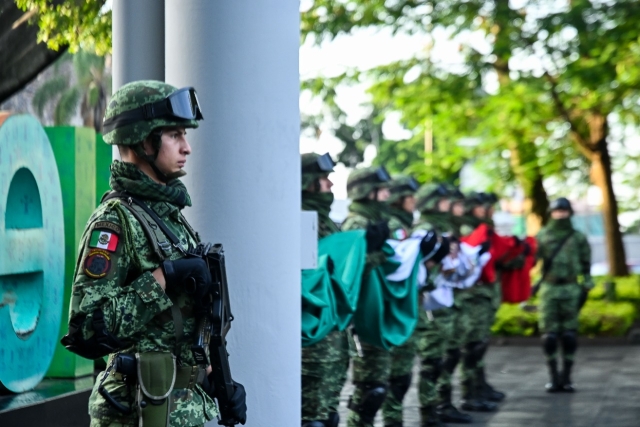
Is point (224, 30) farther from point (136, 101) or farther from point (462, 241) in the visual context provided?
point (462, 241)

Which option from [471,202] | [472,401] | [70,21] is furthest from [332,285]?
[471,202]

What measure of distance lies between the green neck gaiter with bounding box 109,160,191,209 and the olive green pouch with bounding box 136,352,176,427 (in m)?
0.53

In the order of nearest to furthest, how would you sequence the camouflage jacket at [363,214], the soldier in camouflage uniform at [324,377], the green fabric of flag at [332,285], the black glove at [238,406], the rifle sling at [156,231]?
1. the rifle sling at [156,231]
2. the black glove at [238,406]
3. the green fabric of flag at [332,285]
4. the soldier in camouflage uniform at [324,377]
5. the camouflage jacket at [363,214]

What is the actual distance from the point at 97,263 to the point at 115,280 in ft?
0.26

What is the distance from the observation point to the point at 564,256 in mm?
12297

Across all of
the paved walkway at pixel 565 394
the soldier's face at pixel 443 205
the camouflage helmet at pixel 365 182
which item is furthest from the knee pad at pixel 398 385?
the soldier's face at pixel 443 205

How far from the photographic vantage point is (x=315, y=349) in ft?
23.1

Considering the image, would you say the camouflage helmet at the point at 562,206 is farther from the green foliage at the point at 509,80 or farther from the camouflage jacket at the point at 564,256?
the green foliage at the point at 509,80

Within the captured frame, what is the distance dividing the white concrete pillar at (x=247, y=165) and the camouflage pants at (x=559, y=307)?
8175 millimetres

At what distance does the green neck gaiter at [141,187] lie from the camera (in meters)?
3.69

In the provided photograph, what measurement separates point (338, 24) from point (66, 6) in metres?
10.3

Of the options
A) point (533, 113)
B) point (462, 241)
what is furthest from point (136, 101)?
point (533, 113)

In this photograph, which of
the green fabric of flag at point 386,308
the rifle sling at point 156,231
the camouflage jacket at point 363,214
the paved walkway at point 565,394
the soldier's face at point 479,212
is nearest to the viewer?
the rifle sling at point 156,231

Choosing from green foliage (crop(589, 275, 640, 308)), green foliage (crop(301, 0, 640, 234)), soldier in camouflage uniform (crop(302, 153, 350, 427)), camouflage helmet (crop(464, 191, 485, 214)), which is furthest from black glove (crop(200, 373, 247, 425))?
green foliage (crop(589, 275, 640, 308))
